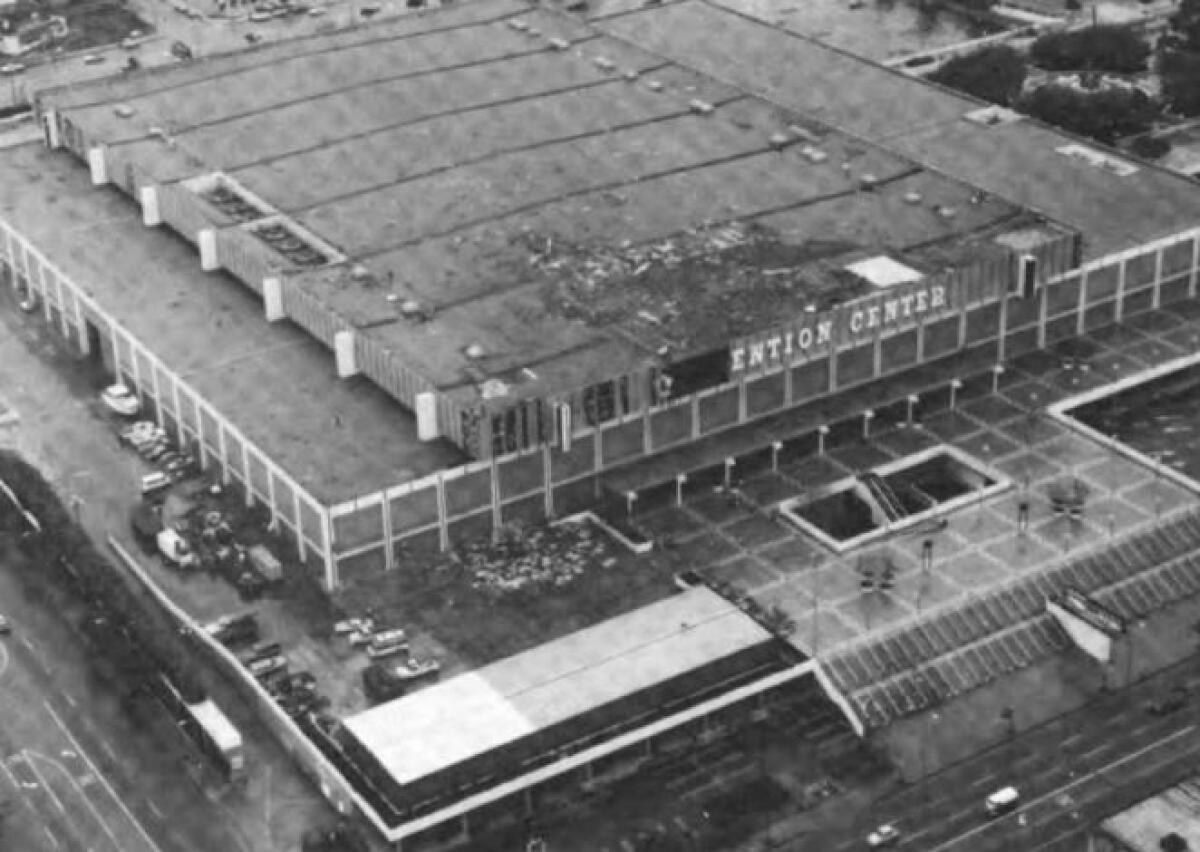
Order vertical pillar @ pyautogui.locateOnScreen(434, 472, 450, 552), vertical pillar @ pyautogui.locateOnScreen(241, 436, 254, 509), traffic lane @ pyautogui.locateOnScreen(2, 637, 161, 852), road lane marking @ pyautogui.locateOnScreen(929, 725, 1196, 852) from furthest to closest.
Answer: vertical pillar @ pyautogui.locateOnScreen(241, 436, 254, 509), vertical pillar @ pyautogui.locateOnScreen(434, 472, 450, 552), traffic lane @ pyautogui.locateOnScreen(2, 637, 161, 852), road lane marking @ pyautogui.locateOnScreen(929, 725, 1196, 852)

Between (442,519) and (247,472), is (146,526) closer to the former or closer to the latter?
(247,472)

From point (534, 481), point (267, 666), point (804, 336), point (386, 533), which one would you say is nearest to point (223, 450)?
point (386, 533)

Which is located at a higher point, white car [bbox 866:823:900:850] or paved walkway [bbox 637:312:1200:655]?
paved walkway [bbox 637:312:1200:655]

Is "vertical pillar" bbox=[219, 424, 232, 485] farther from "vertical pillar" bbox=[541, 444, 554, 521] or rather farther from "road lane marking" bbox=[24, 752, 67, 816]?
"road lane marking" bbox=[24, 752, 67, 816]

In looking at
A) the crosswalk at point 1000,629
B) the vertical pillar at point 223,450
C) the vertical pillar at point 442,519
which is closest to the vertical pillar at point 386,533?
the vertical pillar at point 442,519

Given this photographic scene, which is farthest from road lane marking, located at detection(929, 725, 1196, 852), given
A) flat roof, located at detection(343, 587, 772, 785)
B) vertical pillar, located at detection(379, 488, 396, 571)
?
vertical pillar, located at detection(379, 488, 396, 571)

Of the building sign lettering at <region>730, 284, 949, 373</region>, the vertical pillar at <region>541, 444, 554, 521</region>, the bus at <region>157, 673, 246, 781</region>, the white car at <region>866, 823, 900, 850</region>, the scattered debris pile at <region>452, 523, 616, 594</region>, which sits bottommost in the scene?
the white car at <region>866, 823, 900, 850</region>

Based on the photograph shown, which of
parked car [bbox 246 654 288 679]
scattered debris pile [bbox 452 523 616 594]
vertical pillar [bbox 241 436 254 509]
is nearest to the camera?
parked car [bbox 246 654 288 679]
